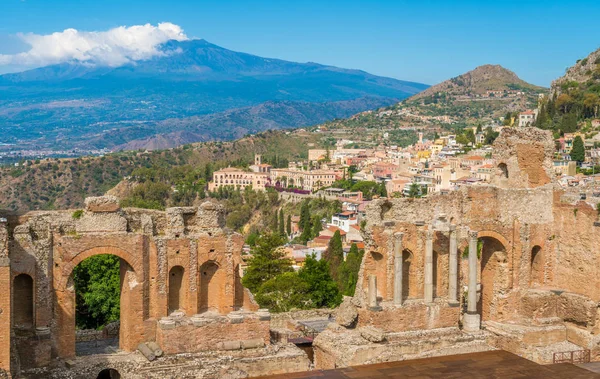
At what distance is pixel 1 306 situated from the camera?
20.5 meters

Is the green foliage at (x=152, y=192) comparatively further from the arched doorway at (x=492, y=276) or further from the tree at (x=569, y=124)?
the arched doorway at (x=492, y=276)

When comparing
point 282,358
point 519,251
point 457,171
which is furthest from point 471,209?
point 457,171

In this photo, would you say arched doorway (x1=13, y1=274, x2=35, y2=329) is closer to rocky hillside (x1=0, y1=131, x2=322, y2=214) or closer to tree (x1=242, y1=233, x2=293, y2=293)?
tree (x1=242, y1=233, x2=293, y2=293)

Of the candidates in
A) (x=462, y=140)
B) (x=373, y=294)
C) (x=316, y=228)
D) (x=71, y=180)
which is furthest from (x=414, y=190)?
(x=373, y=294)

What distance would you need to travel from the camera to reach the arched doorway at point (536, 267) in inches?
1187

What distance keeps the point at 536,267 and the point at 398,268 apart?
667cm

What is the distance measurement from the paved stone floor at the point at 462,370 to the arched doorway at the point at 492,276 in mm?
3741

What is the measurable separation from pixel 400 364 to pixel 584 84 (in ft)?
393

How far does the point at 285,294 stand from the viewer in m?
41.6

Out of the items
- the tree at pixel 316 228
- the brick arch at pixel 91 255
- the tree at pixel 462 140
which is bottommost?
the tree at pixel 316 228

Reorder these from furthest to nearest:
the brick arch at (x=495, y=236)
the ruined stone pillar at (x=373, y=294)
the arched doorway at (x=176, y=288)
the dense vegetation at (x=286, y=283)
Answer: the dense vegetation at (x=286, y=283) → the brick arch at (x=495, y=236) → the ruined stone pillar at (x=373, y=294) → the arched doorway at (x=176, y=288)

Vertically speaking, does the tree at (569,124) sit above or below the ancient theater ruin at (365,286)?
above

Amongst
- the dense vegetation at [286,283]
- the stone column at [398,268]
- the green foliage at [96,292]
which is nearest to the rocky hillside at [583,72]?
the dense vegetation at [286,283]

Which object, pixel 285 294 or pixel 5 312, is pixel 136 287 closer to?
pixel 5 312
